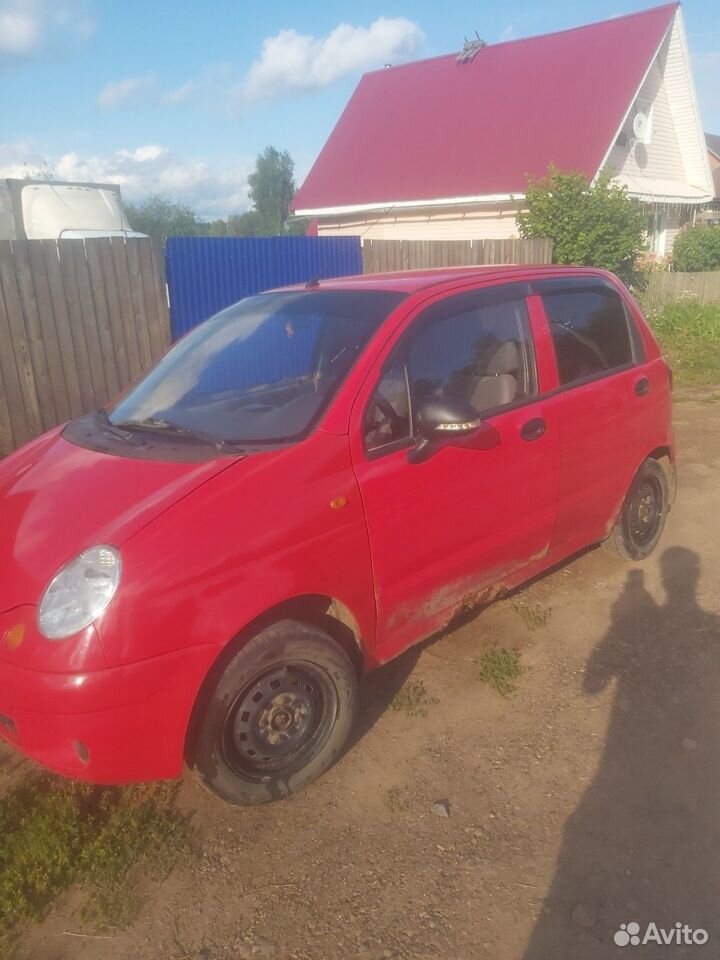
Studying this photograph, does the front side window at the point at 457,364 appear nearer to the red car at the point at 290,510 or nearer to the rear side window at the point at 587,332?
the red car at the point at 290,510

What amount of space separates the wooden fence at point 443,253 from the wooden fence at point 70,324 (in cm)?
354

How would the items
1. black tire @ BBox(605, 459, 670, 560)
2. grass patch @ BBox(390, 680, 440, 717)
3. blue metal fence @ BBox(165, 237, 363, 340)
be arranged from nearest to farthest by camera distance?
grass patch @ BBox(390, 680, 440, 717), black tire @ BBox(605, 459, 670, 560), blue metal fence @ BBox(165, 237, 363, 340)

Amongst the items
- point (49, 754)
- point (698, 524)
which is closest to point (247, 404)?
point (49, 754)

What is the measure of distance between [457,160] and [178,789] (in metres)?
19.5

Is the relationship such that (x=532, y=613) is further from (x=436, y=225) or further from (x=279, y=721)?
(x=436, y=225)

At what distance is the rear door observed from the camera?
388 centimetres

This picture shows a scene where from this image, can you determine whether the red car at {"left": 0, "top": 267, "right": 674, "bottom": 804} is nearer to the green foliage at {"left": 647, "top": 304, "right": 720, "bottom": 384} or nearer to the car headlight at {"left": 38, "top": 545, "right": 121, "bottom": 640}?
the car headlight at {"left": 38, "top": 545, "right": 121, "bottom": 640}

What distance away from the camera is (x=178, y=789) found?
9.64ft

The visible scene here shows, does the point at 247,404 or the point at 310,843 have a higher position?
the point at 247,404

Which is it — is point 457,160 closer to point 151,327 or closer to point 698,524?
point 151,327

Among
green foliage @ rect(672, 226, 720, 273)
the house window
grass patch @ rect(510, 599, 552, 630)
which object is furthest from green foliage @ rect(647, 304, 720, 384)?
grass patch @ rect(510, 599, 552, 630)

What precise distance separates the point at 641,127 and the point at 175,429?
21.1 meters

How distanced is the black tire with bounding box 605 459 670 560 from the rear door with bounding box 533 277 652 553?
0.72 ft

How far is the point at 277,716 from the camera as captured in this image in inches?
109
